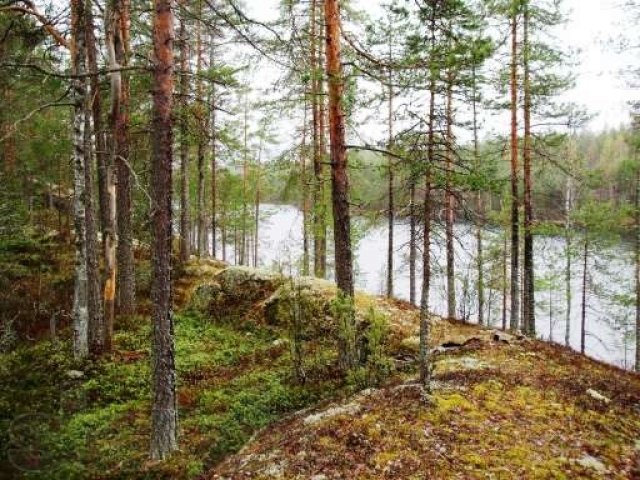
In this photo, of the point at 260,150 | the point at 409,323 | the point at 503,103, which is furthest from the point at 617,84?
the point at 260,150

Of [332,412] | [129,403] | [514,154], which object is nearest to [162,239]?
[332,412]

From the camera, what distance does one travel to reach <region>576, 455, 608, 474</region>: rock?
209 inches

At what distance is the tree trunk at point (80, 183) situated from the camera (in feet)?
31.8

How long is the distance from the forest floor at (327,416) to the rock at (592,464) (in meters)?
0.02

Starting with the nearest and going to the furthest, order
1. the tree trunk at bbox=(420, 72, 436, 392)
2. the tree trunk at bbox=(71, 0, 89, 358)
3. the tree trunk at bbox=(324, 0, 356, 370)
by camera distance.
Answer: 1. the tree trunk at bbox=(420, 72, 436, 392)
2. the tree trunk at bbox=(324, 0, 356, 370)
3. the tree trunk at bbox=(71, 0, 89, 358)

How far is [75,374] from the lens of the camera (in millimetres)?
9508

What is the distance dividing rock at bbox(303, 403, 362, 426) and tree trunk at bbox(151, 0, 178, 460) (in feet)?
6.51

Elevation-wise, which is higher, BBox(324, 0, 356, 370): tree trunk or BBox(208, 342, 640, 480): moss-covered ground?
BBox(324, 0, 356, 370): tree trunk

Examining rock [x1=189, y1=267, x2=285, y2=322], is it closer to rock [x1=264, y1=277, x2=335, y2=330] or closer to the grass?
rock [x1=264, y1=277, x2=335, y2=330]

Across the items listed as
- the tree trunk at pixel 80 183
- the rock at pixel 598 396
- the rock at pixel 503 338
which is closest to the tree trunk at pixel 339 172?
the rock at pixel 598 396

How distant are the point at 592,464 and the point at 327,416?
341cm

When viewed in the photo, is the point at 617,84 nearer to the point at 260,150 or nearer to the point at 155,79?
the point at 155,79

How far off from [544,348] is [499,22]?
928cm

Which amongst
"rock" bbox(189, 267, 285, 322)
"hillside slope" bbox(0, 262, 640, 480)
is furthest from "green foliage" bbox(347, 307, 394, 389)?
"rock" bbox(189, 267, 285, 322)
